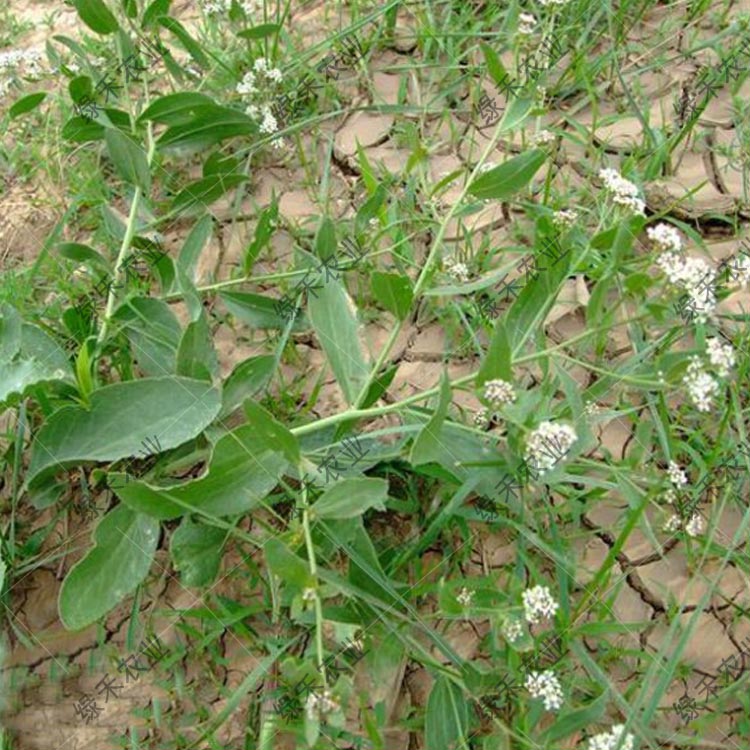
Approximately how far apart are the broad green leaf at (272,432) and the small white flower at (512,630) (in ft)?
1.56

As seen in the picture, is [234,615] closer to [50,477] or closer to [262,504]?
[262,504]

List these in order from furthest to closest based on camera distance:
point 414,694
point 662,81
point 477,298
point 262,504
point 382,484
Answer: point 662,81 < point 477,298 < point 414,694 < point 262,504 < point 382,484

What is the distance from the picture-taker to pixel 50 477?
6.81ft

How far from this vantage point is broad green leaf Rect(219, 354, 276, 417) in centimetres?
203

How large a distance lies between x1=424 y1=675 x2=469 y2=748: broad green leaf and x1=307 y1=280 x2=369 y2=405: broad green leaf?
0.57 metres

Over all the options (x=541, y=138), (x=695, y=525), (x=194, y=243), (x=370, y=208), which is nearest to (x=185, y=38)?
(x=194, y=243)

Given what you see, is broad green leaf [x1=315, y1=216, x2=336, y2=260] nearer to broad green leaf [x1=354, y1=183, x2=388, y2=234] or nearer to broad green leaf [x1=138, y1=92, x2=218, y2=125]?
broad green leaf [x1=354, y1=183, x2=388, y2=234]

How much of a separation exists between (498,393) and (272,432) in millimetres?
397

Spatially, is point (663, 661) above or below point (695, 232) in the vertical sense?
below

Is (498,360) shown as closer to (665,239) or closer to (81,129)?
(665,239)

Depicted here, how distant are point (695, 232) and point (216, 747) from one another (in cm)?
169

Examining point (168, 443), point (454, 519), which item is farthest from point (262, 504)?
point (454, 519)

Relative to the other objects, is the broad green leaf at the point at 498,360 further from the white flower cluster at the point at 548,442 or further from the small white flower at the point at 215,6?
the small white flower at the point at 215,6

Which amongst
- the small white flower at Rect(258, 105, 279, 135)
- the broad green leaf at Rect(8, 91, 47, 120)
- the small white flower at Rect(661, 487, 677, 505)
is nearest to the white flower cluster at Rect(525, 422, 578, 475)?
the small white flower at Rect(661, 487, 677, 505)
